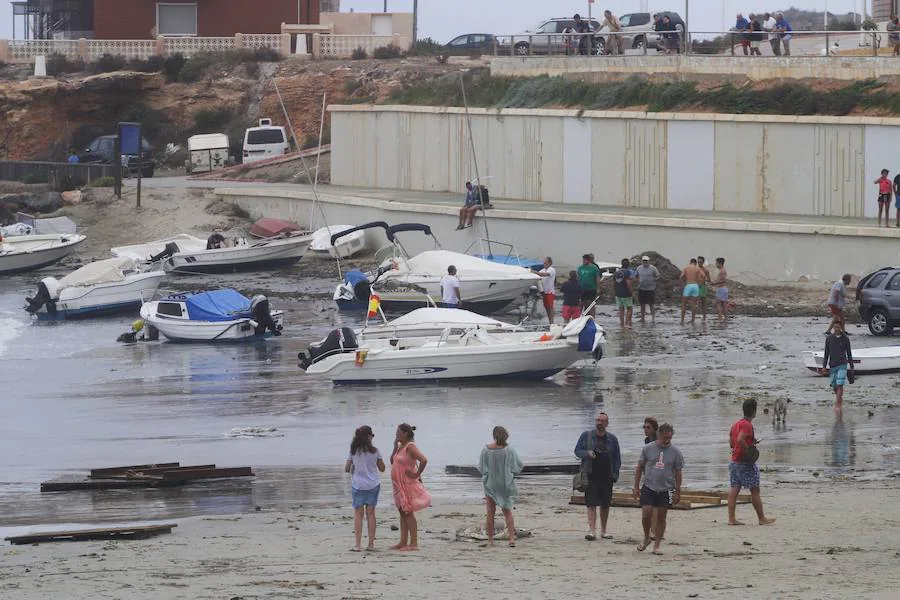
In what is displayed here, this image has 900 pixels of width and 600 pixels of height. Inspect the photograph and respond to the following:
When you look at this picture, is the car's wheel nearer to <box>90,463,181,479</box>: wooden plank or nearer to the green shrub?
<box>90,463,181,479</box>: wooden plank

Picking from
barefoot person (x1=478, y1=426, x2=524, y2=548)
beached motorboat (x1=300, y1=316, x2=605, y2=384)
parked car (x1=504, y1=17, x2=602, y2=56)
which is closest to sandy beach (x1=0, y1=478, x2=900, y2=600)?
barefoot person (x1=478, y1=426, x2=524, y2=548)

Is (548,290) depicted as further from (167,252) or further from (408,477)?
(408,477)

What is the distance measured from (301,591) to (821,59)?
32.2m

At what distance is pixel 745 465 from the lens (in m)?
15.6

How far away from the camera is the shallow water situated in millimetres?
19047

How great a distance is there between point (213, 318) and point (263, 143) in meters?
26.4

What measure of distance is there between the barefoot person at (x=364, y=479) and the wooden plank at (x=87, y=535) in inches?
96.9

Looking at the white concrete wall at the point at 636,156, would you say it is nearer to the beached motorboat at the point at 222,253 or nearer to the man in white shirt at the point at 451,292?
the beached motorboat at the point at 222,253

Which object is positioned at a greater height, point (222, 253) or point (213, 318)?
point (222, 253)

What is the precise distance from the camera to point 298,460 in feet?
69.1

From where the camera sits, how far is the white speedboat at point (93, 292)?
129 feet

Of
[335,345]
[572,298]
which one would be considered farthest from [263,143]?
[335,345]

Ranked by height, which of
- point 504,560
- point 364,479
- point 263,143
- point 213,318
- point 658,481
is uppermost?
point 263,143

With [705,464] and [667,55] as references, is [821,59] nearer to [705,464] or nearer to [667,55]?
[667,55]
